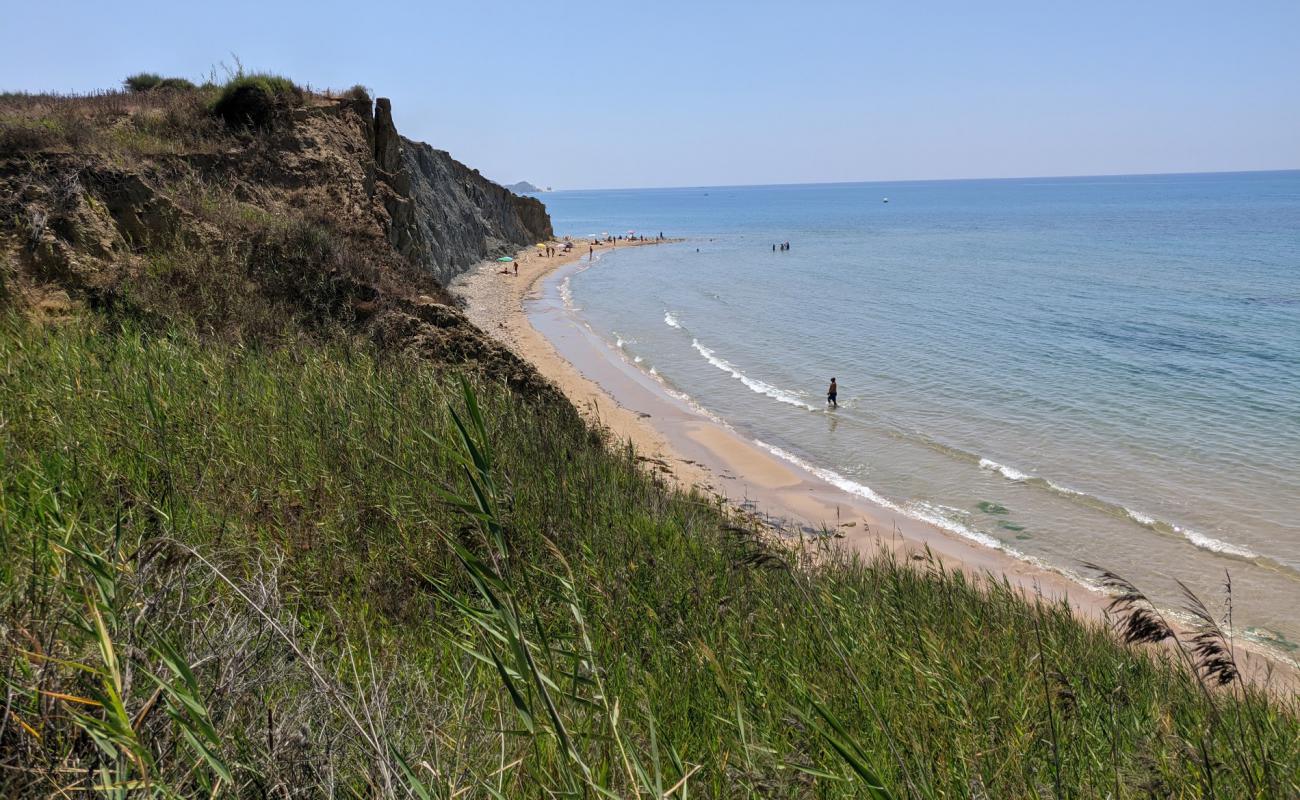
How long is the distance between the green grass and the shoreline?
1.48m

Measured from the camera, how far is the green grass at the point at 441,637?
82.2 inches

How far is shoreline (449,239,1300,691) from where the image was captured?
14.1m

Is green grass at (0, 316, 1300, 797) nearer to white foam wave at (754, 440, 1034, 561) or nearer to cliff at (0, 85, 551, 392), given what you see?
cliff at (0, 85, 551, 392)

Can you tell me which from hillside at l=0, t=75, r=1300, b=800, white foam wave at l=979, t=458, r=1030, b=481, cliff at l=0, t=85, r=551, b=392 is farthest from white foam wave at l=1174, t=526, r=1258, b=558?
cliff at l=0, t=85, r=551, b=392

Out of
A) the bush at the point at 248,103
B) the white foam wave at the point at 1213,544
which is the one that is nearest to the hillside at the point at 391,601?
the bush at the point at 248,103

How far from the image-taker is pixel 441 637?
4.14 m

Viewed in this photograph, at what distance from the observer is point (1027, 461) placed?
20.5m

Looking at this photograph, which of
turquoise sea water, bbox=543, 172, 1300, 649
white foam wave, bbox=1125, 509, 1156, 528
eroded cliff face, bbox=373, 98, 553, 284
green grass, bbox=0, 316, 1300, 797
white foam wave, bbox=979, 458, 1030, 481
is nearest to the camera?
green grass, bbox=0, 316, 1300, 797

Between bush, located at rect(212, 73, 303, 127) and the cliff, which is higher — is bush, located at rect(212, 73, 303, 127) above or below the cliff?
above

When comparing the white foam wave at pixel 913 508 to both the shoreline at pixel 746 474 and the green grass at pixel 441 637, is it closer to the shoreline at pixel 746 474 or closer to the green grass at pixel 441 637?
the shoreline at pixel 746 474

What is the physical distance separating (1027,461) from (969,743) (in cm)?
1896

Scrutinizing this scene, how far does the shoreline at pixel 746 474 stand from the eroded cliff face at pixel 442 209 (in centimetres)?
712

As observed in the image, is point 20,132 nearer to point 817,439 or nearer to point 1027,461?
point 817,439

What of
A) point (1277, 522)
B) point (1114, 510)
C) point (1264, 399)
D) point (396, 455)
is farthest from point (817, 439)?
point (396, 455)
